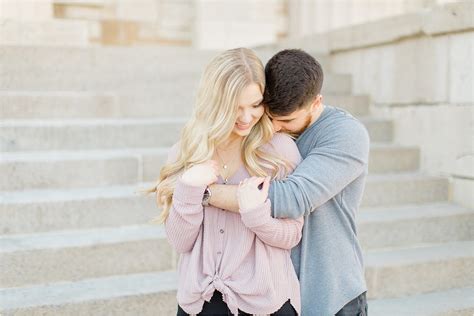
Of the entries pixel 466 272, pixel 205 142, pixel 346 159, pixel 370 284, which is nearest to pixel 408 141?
pixel 466 272

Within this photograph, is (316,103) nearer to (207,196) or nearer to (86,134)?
(207,196)

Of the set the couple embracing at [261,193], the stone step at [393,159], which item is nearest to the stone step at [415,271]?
the stone step at [393,159]

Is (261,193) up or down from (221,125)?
down

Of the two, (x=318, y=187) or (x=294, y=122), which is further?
(x=294, y=122)

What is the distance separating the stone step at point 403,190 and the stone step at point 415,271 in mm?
541

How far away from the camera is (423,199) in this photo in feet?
14.9

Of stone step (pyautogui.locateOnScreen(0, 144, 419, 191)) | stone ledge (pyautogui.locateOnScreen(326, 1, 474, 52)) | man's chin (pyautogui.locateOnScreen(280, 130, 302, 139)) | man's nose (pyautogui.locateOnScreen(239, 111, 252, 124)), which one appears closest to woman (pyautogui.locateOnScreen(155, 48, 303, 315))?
man's nose (pyautogui.locateOnScreen(239, 111, 252, 124))

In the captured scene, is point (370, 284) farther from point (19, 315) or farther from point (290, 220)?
point (19, 315)

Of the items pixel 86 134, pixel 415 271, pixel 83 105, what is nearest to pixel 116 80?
pixel 83 105

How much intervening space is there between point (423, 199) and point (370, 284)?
122 cm

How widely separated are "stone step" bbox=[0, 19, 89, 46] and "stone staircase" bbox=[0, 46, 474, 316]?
715 mm

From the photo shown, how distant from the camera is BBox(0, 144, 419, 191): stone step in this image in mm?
3777

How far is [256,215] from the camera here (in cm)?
203

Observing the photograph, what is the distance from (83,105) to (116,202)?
4.14 ft
